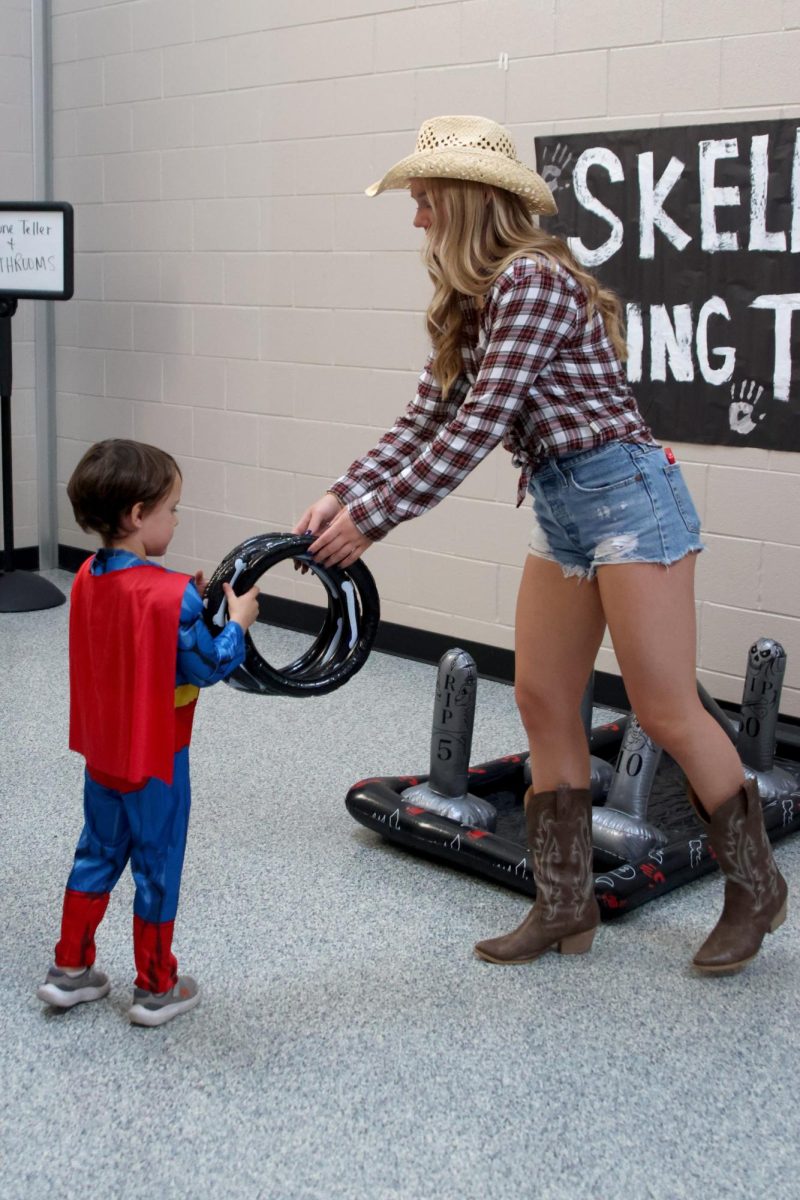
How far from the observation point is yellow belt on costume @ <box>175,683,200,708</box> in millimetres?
2104

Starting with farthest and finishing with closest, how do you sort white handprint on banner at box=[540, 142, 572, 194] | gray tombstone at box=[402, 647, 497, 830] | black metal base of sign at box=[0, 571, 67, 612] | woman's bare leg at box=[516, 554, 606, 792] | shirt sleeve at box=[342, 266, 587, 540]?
1. black metal base of sign at box=[0, 571, 67, 612]
2. white handprint on banner at box=[540, 142, 572, 194]
3. gray tombstone at box=[402, 647, 497, 830]
4. woman's bare leg at box=[516, 554, 606, 792]
5. shirt sleeve at box=[342, 266, 587, 540]

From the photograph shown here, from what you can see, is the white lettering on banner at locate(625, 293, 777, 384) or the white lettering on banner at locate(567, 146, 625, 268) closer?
the white lettering on banner at locate(625, 293, 777, 384)

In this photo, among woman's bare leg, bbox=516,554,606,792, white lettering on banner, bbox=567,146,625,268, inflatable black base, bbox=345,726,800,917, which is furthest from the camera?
white lettering on banner, bbox=567,146,625,268

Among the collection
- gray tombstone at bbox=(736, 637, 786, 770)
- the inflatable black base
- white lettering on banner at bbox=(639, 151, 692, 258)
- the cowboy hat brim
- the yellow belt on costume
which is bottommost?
the inflatable black base

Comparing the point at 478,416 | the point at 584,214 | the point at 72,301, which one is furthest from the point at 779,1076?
the point at 72,301

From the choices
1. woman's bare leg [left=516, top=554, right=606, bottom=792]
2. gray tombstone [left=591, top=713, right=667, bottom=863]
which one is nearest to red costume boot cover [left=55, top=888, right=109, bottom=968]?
woman's bare leg [left=516, top=554, right=606, bottom=792]

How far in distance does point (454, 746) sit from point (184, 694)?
1.04 metres

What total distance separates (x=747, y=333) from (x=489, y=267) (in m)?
1.65

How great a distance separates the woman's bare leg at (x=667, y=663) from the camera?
2.23 meters

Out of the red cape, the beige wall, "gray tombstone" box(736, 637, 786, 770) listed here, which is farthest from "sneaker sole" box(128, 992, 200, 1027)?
the beige wall

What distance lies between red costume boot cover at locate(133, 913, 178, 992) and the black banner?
2.25m

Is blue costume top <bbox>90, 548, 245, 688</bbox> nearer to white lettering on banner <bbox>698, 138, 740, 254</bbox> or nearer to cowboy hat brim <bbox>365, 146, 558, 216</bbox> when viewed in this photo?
cowboy hat brim <bbox>365, 146, 558, 216</bbox>

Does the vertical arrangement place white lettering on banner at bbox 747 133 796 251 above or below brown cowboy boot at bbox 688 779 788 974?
above

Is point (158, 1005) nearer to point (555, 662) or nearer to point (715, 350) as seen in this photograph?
point (555, 662)
